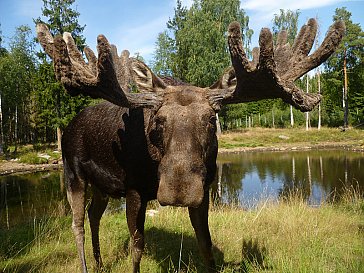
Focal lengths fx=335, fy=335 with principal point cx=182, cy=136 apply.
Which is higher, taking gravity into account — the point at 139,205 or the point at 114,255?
the point at 139,205

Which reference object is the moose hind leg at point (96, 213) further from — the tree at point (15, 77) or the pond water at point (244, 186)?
the tree at point (15, 77)

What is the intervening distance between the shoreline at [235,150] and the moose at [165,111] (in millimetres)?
19890

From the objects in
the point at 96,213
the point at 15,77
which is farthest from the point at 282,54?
the point at 15,77

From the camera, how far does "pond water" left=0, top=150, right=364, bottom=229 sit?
1082cm

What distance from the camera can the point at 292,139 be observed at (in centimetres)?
3547

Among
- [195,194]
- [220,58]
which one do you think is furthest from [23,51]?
[195,194]

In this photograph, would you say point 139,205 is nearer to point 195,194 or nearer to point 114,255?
point 195,194

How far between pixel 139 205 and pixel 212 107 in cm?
137

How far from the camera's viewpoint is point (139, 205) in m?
3.57

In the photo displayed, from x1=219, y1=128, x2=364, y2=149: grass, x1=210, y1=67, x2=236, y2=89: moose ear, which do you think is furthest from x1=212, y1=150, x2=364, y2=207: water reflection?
x1=219, y1=128, x2=364, y2=149: grass

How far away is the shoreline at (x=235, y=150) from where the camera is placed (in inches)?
882

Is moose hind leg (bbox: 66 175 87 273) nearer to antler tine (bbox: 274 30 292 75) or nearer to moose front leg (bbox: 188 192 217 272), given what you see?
moose front leg (bbox: 188 192 217 272)

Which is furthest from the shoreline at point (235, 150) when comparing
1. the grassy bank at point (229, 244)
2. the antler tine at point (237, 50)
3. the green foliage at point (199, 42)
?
the antler tine at point (237, 50)

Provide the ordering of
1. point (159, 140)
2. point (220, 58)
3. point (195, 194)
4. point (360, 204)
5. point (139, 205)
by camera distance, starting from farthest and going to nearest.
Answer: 1. point (220, 58)
2. point (360, 204)
3. point (139, 205)
4. point (159, 140)
5. point (195, 194)
